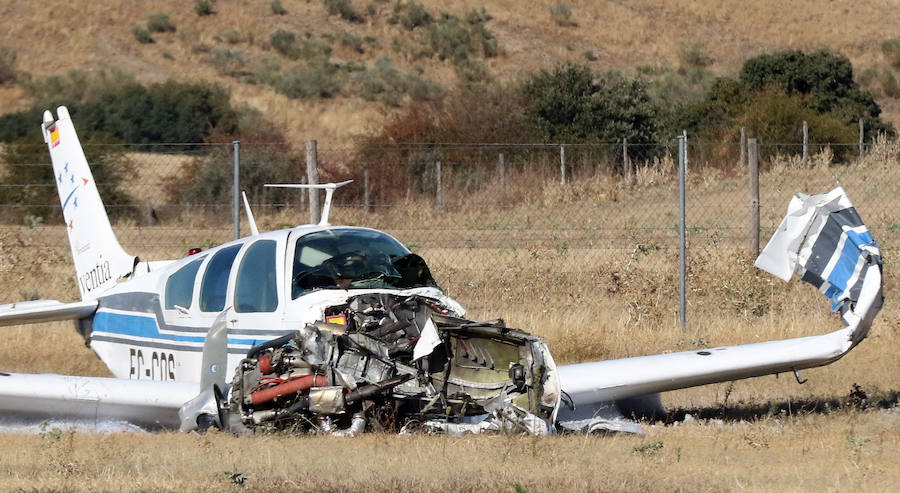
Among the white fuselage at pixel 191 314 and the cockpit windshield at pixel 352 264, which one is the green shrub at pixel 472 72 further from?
the cockpit windshield at pixel 352 264

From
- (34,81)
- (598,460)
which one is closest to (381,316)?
(598,460)

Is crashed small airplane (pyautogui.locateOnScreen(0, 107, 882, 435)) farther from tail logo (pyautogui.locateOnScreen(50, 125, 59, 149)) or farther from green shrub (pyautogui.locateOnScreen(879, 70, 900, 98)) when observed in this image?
green shrub (pyautogui.locateOnScreen(879, 70, 900, 98))

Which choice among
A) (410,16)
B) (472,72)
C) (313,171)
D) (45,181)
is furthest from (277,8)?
(313,171)

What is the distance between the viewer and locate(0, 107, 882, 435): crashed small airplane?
804 centimetres

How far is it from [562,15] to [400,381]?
197 feet

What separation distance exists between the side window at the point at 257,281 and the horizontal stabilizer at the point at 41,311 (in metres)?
2.52

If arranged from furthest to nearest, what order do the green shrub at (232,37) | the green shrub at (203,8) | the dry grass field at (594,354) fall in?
the green shrub at (203,8)
the green shrub at (232,37)
the dry grass field at (594,354)

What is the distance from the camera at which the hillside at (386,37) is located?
56.3 metres

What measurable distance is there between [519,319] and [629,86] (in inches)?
959

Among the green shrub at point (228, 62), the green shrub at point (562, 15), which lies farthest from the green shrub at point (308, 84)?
the green shrub at point (562, 15)

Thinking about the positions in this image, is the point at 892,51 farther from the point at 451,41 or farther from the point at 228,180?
the point at 228,180

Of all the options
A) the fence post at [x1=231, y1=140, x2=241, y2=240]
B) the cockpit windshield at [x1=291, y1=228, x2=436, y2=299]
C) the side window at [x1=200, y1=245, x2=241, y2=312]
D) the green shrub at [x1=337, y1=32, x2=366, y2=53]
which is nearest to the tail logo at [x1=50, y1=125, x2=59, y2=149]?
the fence post at [x1=231, y1=140, x2=241, y2=240]

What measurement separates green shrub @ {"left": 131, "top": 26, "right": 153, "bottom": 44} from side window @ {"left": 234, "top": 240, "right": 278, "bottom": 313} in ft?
175

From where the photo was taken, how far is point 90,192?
40.5 ft
